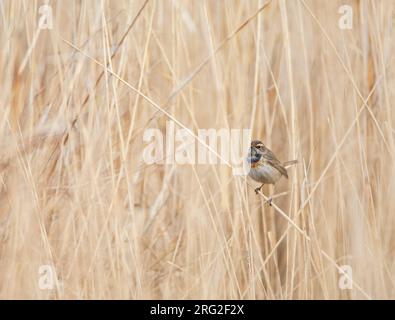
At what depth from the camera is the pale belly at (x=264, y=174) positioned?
7.83ft

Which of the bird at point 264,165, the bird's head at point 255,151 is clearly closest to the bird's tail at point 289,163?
the bird at point 264,165

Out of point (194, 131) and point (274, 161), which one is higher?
point (194, 131)

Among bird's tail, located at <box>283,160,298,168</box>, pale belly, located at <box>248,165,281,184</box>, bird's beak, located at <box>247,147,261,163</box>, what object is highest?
bird's beak, located at <box>247,147,261,163</box>

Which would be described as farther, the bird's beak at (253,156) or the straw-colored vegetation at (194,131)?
the bird's beak at (253,156)

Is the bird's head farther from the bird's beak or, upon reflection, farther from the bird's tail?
the bird's tail

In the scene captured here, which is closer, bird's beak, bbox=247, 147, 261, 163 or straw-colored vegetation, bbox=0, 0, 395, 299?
straw-colored vegetation, bbox=0, 0, 395, 299

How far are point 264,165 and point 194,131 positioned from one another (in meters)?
0.28

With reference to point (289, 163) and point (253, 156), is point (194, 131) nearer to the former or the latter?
point (253, 156)

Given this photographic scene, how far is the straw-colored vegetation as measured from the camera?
223 cm

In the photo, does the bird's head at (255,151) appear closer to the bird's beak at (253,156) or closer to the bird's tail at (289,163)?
the bird's beak at (253,156)

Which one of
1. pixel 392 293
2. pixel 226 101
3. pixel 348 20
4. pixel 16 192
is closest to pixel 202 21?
pixel 226 101

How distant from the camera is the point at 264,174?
2387 millimetres

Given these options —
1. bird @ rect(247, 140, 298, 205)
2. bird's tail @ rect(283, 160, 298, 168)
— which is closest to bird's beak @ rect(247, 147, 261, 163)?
bird @ rect(247, 140, 298, 205)

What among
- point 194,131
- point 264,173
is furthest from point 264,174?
point 194,131
